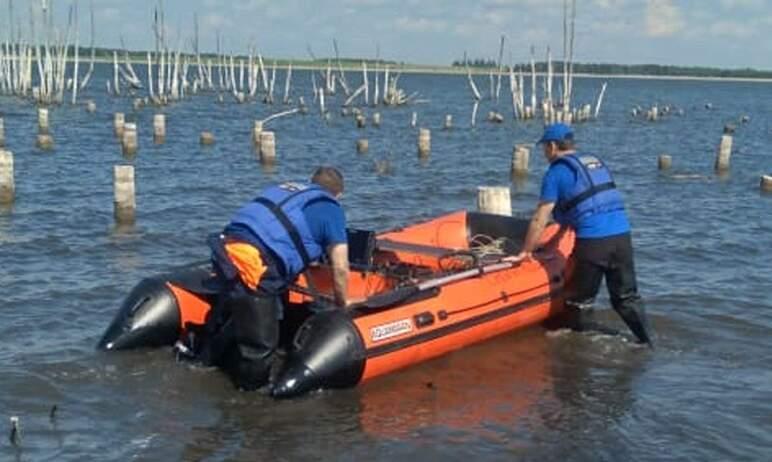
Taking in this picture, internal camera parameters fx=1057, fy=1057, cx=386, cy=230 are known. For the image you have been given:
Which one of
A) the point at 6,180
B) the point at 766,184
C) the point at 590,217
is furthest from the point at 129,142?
the point at 590,217

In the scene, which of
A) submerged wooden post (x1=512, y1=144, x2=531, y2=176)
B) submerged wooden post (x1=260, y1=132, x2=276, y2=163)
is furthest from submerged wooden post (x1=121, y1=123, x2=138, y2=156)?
submerged wooden post (x1=512, y1=144, x2=531, y2=176)

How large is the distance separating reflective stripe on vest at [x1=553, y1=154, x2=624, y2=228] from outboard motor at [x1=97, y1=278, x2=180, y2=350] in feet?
12.0

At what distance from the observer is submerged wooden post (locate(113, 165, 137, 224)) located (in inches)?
661

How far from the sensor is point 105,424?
7.80m

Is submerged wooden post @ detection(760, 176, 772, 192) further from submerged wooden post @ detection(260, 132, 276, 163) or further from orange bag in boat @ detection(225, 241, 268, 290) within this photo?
orange bag in boat @ detection(225, 241, 268, 290)

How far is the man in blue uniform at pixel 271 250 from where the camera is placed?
312 inches

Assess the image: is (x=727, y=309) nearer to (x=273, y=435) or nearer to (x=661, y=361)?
(x=661, y=361)

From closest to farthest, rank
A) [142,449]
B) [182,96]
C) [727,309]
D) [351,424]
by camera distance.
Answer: [142,449] → [351,424] → [727,309] → [182,96]

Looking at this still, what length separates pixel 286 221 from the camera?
788 centimetres

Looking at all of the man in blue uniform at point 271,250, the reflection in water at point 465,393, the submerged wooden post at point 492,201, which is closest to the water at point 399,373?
the reflection in water at point 465,393

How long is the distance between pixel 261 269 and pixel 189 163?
64.9 feet

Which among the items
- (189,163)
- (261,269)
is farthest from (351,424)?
(189,163)

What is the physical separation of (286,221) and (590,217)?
3.19 metres

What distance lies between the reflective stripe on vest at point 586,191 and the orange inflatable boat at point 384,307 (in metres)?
0.91
